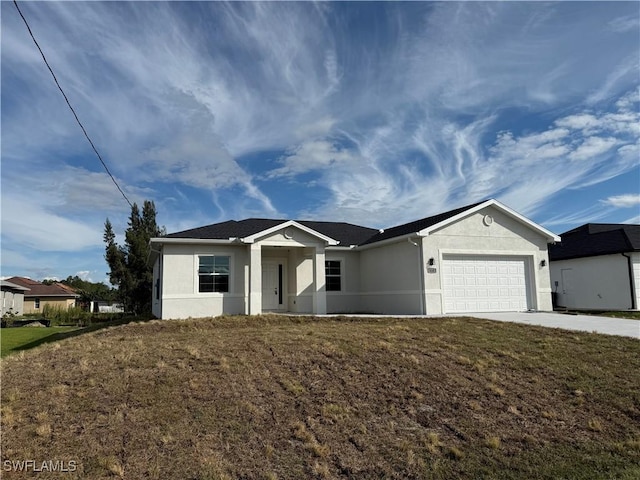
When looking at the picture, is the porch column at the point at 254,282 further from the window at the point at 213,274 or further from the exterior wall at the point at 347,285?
the exterior wall at the point at 347,285

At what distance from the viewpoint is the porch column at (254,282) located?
17.3 metres

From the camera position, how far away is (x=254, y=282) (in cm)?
1742

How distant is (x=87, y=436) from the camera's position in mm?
6188

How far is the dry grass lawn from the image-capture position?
226 inches

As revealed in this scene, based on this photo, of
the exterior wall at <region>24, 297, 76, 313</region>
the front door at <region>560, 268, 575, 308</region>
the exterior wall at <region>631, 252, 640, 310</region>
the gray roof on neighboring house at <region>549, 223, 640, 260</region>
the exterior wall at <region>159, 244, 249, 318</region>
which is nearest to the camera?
the exterior wall at <region>159, 244, 249, 318</region>

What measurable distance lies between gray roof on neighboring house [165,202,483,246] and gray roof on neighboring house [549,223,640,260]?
9.48 m

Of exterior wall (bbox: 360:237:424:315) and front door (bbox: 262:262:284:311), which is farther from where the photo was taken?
front door (bbox: 262:262:284:311)

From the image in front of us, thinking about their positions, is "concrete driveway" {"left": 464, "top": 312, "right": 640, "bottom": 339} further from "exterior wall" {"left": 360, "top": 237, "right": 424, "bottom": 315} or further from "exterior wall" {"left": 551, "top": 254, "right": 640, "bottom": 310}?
"exterior wall" {"left": 551, "top": 254, "right": 640, "bottom": 310}

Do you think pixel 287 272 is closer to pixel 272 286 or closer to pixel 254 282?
pixel 272 286

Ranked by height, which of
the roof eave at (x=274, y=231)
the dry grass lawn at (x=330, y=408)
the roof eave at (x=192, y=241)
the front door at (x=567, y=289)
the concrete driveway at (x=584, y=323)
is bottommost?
the dry grass lawn at (x=330, y=408)

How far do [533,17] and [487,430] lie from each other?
11565mm

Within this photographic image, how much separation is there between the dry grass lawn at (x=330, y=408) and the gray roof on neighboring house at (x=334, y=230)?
728 cm

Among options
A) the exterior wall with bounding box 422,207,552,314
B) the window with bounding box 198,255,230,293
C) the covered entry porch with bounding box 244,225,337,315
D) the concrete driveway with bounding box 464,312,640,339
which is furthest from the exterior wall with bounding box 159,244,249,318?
the concrete driveway with bounding box 464,312,640,339

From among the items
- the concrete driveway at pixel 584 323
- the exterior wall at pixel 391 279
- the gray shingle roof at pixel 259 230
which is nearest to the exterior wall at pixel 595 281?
the concrete driveway at pixel 584 323
